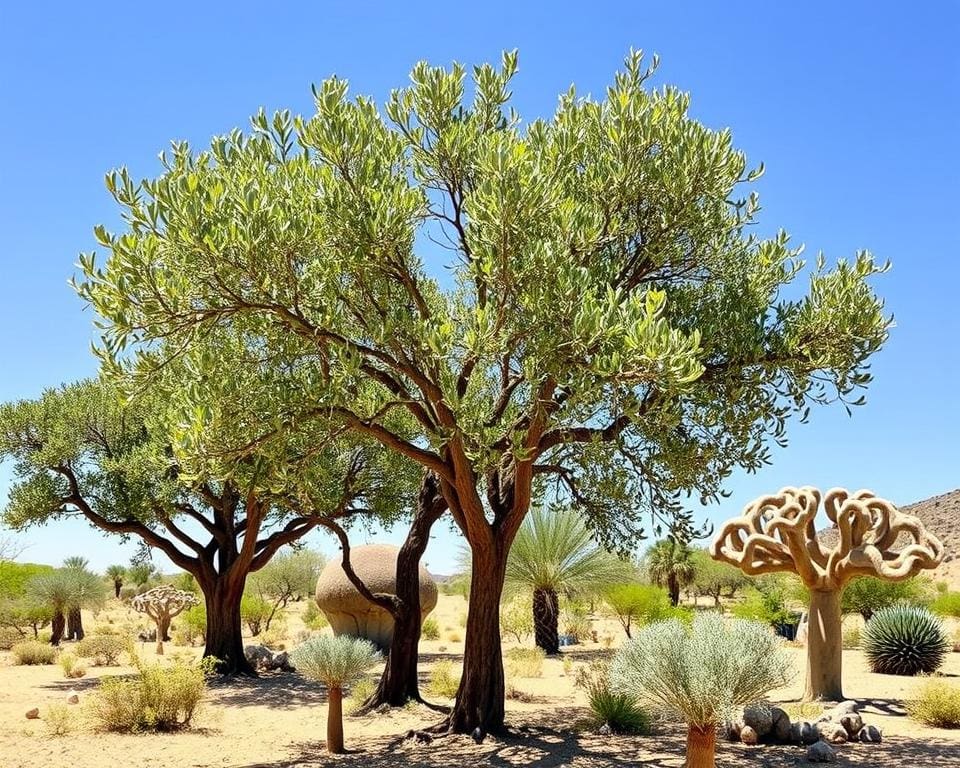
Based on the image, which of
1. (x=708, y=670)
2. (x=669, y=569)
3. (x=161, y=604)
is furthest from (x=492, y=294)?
(x=669, y=569)

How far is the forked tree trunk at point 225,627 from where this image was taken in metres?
22.3

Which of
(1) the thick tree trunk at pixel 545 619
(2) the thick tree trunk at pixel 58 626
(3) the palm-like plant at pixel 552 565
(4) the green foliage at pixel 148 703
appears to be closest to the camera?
(4) the green foliage at pixel 148 703

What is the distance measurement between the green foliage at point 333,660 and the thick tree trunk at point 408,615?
319 centimetres

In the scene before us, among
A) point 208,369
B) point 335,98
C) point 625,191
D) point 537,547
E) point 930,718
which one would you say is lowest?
point 930,718

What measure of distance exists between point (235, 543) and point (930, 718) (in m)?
16.3

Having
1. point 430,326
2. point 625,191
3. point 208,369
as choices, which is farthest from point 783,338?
point 208,369

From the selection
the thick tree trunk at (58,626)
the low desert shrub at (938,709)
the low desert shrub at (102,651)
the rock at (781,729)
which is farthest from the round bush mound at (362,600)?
the thick tree trunk at (58,626)

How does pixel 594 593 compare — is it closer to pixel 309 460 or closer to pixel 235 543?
pixel 235 543

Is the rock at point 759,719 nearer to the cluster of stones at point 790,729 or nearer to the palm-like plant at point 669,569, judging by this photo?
the cluster of stones at point 790,729

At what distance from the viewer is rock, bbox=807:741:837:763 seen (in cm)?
Answer: 1127

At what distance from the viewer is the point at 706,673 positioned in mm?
8266

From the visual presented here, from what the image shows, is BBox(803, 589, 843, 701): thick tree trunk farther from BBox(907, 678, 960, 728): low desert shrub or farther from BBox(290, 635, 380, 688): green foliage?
BBox(290, 635, 380, 688): green foliage

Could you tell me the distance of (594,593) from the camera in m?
28.3

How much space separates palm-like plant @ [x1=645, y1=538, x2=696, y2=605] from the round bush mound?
25.8m
